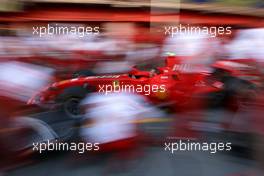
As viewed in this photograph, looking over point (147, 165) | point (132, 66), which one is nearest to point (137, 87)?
point (132, 66)

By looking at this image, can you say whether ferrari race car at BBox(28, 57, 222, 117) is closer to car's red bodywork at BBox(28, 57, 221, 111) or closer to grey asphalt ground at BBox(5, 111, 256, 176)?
car's red bodywork at BBox(28, 57, 221, 111)

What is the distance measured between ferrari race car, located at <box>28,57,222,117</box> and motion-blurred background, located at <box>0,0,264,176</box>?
35mm

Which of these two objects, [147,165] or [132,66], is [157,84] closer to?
[132,66]

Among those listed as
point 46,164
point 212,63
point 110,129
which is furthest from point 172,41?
point 46,164

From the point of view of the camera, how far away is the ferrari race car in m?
1.54

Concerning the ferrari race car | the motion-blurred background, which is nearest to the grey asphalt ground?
the motion-blurred background

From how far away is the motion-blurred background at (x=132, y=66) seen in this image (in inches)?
58.6

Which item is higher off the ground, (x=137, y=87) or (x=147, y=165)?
(x=137, y=87)

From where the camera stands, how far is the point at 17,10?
5.38 feet

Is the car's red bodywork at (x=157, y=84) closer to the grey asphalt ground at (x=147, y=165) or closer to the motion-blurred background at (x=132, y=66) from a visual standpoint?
the motion-blurred background at (x=132, y=66)

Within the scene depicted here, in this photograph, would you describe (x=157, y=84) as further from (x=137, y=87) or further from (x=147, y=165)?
(x=147, y=165)

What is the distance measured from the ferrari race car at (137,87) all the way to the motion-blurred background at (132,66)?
1.4 inches

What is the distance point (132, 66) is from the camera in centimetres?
166

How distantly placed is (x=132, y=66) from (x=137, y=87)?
0.09 metres
